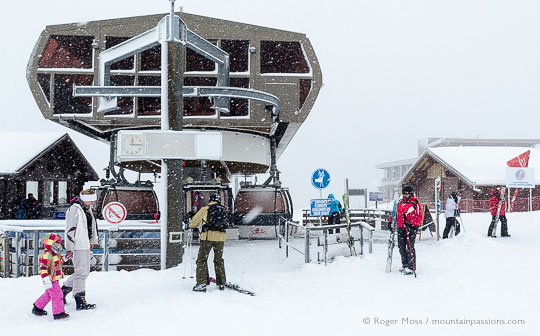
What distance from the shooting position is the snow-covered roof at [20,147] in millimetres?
23484

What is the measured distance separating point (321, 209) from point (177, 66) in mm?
5815

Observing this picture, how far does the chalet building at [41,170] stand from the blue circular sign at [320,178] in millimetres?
15324

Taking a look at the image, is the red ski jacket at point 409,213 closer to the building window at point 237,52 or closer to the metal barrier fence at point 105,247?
the metal barrier fence at point 105,247

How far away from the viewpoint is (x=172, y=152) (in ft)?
34.3

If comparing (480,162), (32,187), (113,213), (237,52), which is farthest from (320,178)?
(480,162)

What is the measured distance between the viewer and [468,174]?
34125 mm

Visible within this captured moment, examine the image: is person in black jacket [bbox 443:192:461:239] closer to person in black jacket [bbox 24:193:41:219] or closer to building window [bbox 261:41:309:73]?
building window [bbox 261:41:309:73]

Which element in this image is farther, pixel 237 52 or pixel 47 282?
pixel 237 52

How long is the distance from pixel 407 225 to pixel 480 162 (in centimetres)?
3001

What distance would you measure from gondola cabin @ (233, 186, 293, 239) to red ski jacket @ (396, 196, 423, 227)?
10.5m

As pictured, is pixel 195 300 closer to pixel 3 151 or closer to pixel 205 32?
pixel 205 32

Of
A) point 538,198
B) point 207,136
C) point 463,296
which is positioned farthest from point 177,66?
point 538,198

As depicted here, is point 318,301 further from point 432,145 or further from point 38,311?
point 432,145

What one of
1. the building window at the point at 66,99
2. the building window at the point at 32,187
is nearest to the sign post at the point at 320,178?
the building window at the point at 66,99
